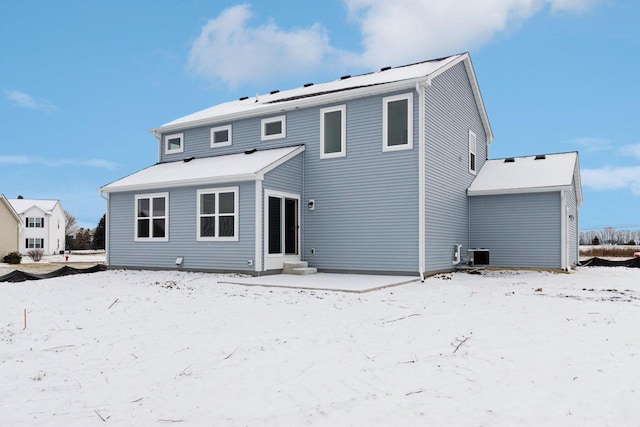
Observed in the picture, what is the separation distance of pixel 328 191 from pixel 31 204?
4738 centimetres

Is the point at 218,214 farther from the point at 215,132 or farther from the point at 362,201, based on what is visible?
the point at 215,132

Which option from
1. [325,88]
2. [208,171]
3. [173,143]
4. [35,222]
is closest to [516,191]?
[325,88]

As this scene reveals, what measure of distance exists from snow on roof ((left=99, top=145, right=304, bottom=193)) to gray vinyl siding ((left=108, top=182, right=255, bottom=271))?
30 cm

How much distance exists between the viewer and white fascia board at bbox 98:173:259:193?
13.3 meters

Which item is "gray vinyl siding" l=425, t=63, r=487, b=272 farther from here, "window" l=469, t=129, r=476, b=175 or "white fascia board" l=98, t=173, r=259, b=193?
"white fascia board" l=98, t=173, r=259, b=193

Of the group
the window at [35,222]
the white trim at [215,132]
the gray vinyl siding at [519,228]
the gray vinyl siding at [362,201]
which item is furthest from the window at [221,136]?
the window at [35,222]

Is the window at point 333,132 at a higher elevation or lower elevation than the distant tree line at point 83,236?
higher

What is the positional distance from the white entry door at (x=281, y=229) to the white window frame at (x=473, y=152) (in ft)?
22.5

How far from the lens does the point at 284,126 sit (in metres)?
15.8

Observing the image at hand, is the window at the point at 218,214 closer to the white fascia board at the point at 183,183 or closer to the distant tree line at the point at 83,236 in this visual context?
the white fascia board at the point at 183,183

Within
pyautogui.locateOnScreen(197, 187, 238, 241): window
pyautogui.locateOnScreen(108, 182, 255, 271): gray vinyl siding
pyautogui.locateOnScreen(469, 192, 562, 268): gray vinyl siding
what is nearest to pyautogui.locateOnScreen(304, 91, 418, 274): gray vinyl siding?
pyautogui.locateOnScreen(108, 182, 255, 271): gray vinyl siding

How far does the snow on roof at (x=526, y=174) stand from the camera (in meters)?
16.1

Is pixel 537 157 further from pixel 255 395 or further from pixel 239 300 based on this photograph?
pixel 255 395

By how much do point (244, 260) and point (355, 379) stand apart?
8.95 metres
